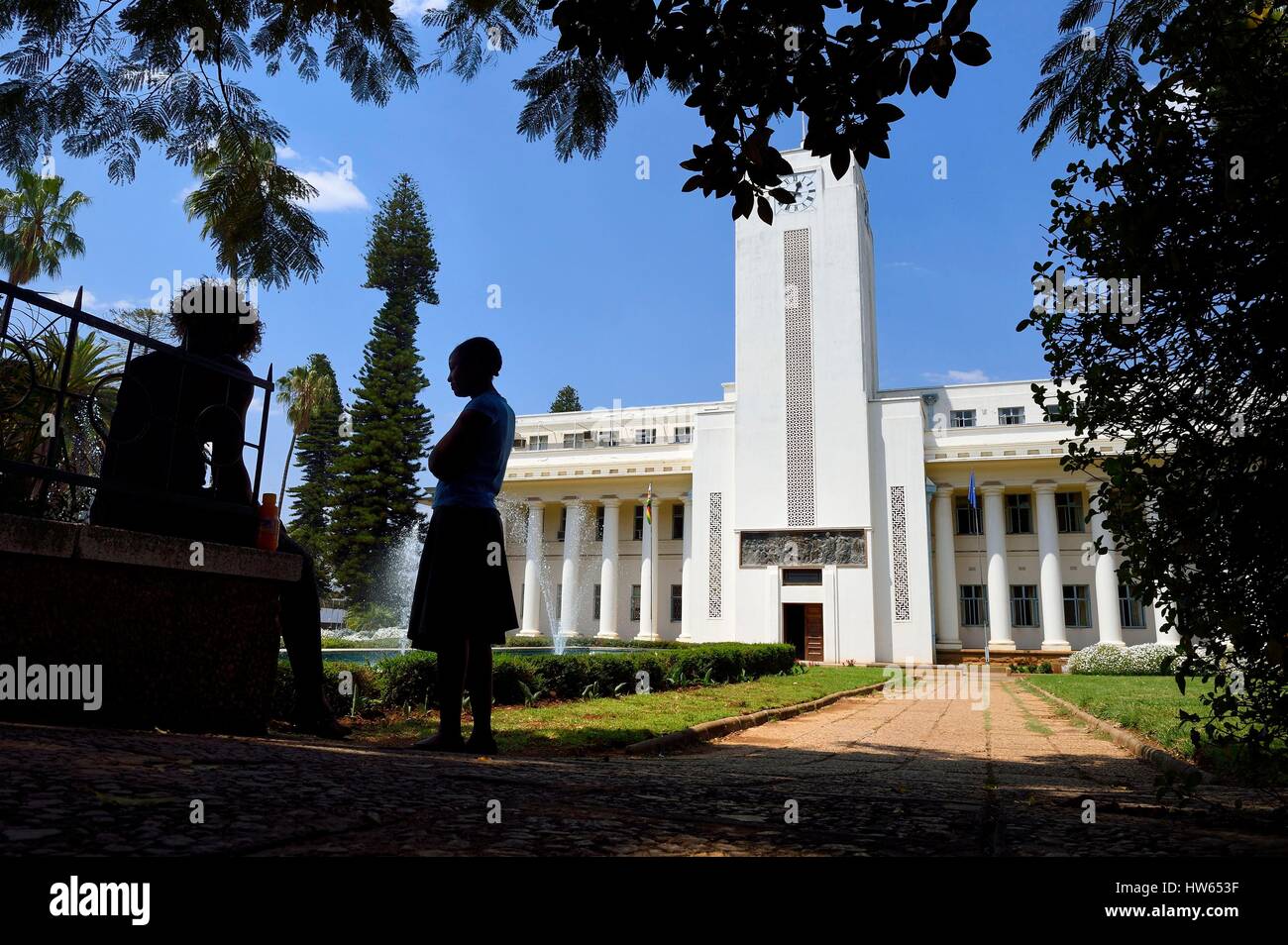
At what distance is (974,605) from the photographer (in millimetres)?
31844

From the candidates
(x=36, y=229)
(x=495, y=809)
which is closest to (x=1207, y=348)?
(x=495, y=809)

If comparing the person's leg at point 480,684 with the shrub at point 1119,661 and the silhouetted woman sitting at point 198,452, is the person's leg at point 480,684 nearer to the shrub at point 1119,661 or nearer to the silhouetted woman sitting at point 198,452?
the silhouetted woman sitting at point 198,452

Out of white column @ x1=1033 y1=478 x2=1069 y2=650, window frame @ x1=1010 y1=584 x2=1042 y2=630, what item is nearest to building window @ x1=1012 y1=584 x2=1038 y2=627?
window frame @ x1=1010 y1=584 x2=1042 y2=630

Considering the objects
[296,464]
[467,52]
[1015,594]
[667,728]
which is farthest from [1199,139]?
[296,464]

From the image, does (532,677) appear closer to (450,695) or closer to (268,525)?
(450,695)

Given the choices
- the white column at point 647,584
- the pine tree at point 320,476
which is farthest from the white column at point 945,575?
the pine tree at point 320,476

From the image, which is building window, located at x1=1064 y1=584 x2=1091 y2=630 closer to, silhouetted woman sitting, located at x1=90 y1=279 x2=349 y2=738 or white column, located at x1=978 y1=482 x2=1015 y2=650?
white column, located at x1=978 y1=482 x2=1015 y2=650

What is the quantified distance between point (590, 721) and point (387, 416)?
30902 millimetres

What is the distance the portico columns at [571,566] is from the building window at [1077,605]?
21.0 meters

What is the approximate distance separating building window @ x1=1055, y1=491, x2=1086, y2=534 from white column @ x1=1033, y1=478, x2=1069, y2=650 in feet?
3.28

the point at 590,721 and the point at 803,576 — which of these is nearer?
the point at 590,721

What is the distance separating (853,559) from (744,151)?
28134 millimetres

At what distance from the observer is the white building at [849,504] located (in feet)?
97.0
